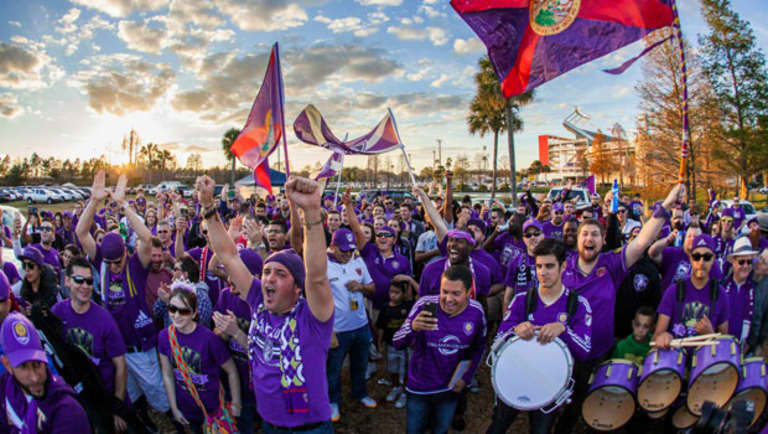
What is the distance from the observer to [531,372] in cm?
290

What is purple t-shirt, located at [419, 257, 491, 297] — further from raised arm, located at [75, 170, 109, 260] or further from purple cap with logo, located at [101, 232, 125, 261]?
raised arm, located at [75, 170, 109, 260]

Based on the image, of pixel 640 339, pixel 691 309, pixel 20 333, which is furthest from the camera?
pixel 640 339

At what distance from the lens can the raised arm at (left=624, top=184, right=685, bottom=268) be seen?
3611 mm

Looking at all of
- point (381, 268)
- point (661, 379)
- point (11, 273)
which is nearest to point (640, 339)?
point (661, 379)

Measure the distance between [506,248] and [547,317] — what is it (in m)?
3.22

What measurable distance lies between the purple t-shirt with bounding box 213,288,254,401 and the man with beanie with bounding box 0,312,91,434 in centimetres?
126

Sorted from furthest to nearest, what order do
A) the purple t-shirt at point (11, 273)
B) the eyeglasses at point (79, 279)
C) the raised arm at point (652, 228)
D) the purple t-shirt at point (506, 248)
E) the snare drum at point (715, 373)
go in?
1. the purple t-shirt at point (506, 248)
2. the purple t-shirt at point (11, 273)
3. the raised arm at point (652, 228)
4. the eyeglasses at point (79, 279)
5. the snare drum at point (715, 373)

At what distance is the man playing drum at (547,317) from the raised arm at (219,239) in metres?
1.95

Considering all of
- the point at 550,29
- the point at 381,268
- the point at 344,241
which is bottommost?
the point at 381,268

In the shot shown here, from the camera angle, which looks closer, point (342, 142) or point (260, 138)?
point (260, 138)

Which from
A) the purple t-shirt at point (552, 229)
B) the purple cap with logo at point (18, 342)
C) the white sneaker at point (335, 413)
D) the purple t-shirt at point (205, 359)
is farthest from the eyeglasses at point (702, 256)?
the purple cap with logo at point (18, 342)

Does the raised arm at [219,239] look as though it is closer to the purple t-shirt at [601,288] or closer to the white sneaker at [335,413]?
the white sneaker at [335,413]

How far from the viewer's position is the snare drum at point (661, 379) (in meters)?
3.16

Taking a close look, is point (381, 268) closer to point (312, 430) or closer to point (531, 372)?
point (531, 372)
